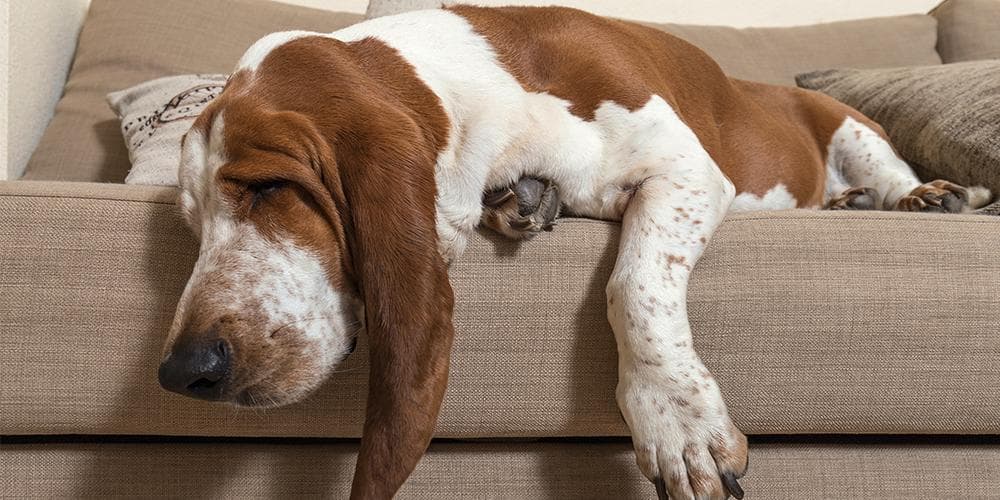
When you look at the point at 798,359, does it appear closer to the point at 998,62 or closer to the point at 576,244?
the point at 576,244

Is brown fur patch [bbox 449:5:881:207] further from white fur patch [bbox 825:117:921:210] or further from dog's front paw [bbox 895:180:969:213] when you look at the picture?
dog's front paw [bbox 895:180:969:213]

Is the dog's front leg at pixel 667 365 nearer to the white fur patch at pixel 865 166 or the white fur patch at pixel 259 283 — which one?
the white fur patch at pixel 259 283

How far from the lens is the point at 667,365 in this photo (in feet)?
4.28

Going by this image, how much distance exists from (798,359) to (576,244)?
0.44m

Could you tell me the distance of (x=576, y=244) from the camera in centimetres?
Result: 147

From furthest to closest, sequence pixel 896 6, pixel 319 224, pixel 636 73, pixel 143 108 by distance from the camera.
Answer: pixel 896 6, pixel 143 108, pixel 636 73, pixel 319 224

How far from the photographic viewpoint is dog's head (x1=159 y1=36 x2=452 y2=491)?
1.15 m

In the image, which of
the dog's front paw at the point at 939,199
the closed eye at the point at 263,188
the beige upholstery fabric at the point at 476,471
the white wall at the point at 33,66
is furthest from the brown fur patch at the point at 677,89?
the white wall at the point at 33,66

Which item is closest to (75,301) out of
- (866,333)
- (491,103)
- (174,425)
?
(174,425)

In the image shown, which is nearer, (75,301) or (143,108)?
(75,301)

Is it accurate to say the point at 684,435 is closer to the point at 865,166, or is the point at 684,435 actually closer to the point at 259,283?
the point at 259,283

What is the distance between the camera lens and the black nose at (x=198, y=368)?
1.11 m

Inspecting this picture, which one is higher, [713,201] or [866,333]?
[713,201]

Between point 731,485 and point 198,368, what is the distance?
79cm
